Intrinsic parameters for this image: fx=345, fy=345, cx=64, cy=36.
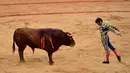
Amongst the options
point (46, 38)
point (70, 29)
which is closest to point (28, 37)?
point (46, 38)

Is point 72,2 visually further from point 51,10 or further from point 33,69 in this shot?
point 33,69

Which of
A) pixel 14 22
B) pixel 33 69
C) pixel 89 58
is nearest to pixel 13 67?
pixel 33 69

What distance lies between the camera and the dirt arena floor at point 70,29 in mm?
9031

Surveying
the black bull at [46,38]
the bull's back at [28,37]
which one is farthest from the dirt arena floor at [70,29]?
the bull's back at [28,37]

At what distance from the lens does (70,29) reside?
14023 millimetres

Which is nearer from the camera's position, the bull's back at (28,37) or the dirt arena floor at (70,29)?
the dirt arena floor at (70,29)

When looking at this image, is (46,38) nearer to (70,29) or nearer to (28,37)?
(28,37)

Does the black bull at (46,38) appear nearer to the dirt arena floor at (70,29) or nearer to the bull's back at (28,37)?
the bull's back at (28,37)

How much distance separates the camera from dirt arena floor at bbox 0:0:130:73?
903cm

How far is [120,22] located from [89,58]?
611 cm

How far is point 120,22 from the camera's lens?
50.9ft

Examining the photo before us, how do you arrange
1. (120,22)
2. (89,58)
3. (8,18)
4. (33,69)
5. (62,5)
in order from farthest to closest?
(62,5) → (8,18) → (120,22) → (89,58) → (33,69)

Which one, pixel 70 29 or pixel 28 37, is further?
pixel 70 29

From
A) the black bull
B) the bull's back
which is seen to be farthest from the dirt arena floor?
the bull's back
